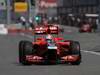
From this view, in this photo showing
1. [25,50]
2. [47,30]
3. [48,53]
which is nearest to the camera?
[48,53]

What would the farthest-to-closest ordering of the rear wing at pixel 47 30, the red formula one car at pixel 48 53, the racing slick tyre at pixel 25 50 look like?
the rear wing at pixel 47 30, the racing slick tyre at pixel 25 50, the red formula one car at pixel 48 53

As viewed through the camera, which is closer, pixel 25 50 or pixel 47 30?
pixel 25 50

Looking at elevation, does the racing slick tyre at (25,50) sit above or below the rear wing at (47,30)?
below

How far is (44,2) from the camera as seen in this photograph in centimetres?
15400

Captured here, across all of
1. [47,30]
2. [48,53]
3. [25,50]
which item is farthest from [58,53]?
[47,30]

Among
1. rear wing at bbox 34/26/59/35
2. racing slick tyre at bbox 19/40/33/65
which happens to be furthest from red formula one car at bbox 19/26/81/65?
rear wing at bbox 34/26/59/35

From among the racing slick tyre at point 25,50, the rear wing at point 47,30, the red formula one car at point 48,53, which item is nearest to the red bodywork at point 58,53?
the red formula one car at point 48,53

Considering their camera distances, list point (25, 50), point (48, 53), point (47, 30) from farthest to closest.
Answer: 1. point (47, 30)
2. point (25, 50)
3. point (48, 53)

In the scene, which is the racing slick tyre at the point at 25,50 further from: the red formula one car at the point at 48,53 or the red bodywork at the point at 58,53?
the red bodywork at the point at 58,53

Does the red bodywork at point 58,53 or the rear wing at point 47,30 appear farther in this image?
the rear wing at point 47,30

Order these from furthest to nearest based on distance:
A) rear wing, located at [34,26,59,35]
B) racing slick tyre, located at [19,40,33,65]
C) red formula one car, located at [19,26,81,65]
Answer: rear wing, located at [34,26,59,35]
racing slick tyre, located at [19,40,33,65]
red formula one car, located at [19,26,81,65]

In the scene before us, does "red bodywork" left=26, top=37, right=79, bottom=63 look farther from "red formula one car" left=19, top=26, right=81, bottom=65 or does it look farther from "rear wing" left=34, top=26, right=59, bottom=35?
"rear wing" left=34, top=26, right=59, bottom=35

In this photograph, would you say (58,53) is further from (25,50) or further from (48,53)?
(25,50)

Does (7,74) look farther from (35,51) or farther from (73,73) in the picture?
(35,51)
